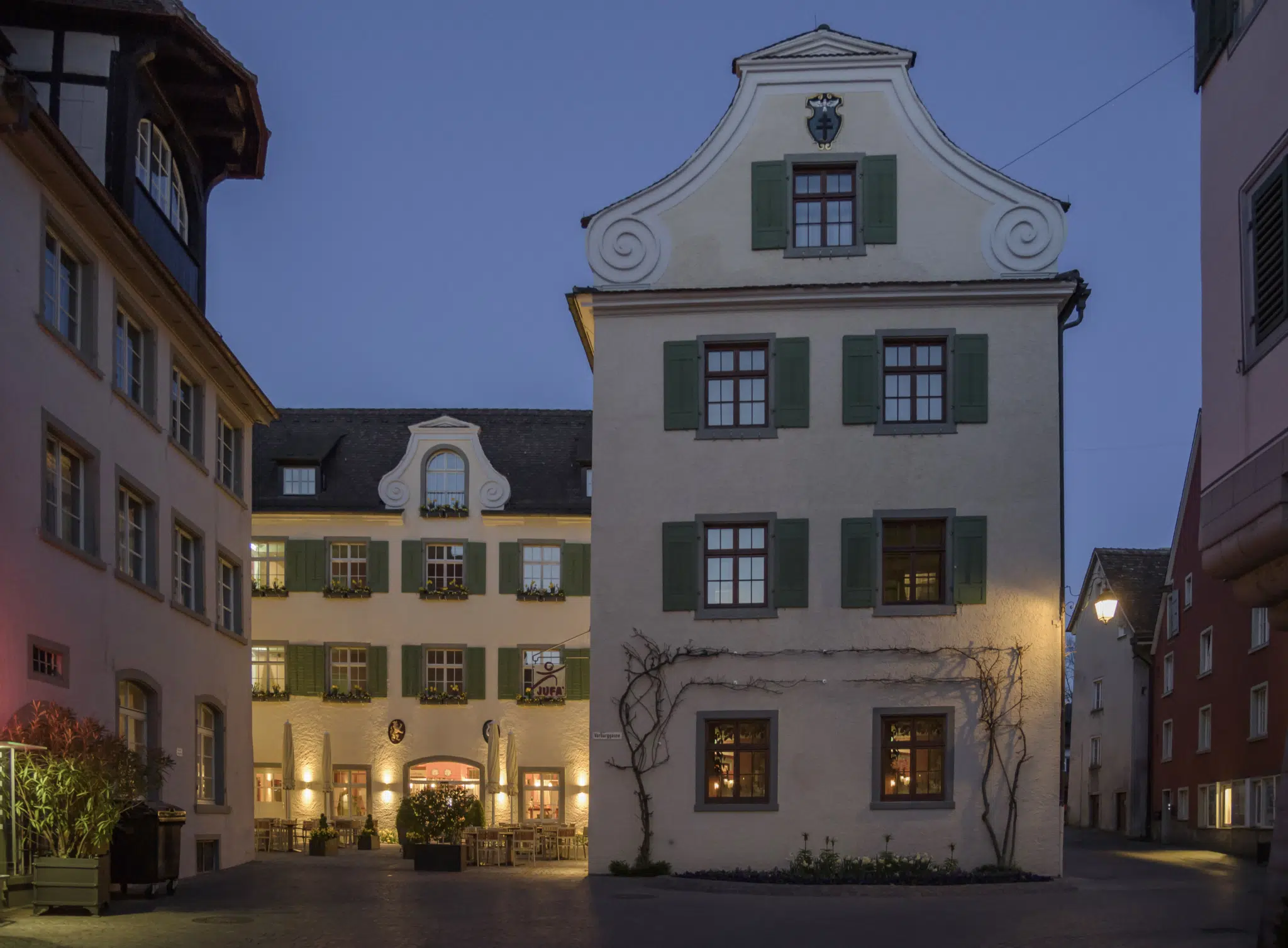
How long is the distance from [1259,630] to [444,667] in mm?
19396

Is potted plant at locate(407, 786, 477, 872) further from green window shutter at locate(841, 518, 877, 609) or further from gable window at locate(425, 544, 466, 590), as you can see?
gable window at locate(425, 544, 466, 590)

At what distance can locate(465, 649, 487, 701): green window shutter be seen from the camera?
43594mm

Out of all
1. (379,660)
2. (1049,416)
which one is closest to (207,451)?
(1049,416)

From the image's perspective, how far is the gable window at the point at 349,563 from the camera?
44406mm

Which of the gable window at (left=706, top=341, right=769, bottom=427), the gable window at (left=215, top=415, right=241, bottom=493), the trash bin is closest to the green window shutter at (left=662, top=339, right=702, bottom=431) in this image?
the gable window at (left=706, top=341, right=769, bottom=427)

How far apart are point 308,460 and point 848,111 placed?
23.4m

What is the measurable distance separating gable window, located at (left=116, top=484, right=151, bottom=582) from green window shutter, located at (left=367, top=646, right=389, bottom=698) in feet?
63.2

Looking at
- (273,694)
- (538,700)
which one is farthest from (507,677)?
(273,694)

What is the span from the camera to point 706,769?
82.0 feet

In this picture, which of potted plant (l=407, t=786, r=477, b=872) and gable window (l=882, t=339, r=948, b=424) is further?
potted plant (l=407, t=786, r=477, b=872)

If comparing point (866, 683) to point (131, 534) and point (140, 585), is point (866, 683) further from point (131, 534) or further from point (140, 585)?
point (131, 534)

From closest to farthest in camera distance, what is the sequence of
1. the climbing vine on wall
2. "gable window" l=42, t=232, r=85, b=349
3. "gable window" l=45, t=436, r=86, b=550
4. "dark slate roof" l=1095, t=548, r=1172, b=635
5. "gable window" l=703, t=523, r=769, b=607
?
"gable window" l=45, t=436, r=86, b=550 < "gable window" l=42, t=232, r=85, b=349 < the climbing vine on wall < "gable window" l=703, t=523, r=769, b=607 < "dark slate roof" l=1095, t=548, r=1172, b=635

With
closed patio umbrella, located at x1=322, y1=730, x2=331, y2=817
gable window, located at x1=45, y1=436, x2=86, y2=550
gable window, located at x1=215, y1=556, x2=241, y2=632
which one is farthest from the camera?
closed patio umbrella, located at x1=322, y1=730, x2=331, y2=817

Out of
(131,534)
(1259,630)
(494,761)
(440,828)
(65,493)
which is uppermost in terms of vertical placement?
(65,493)
